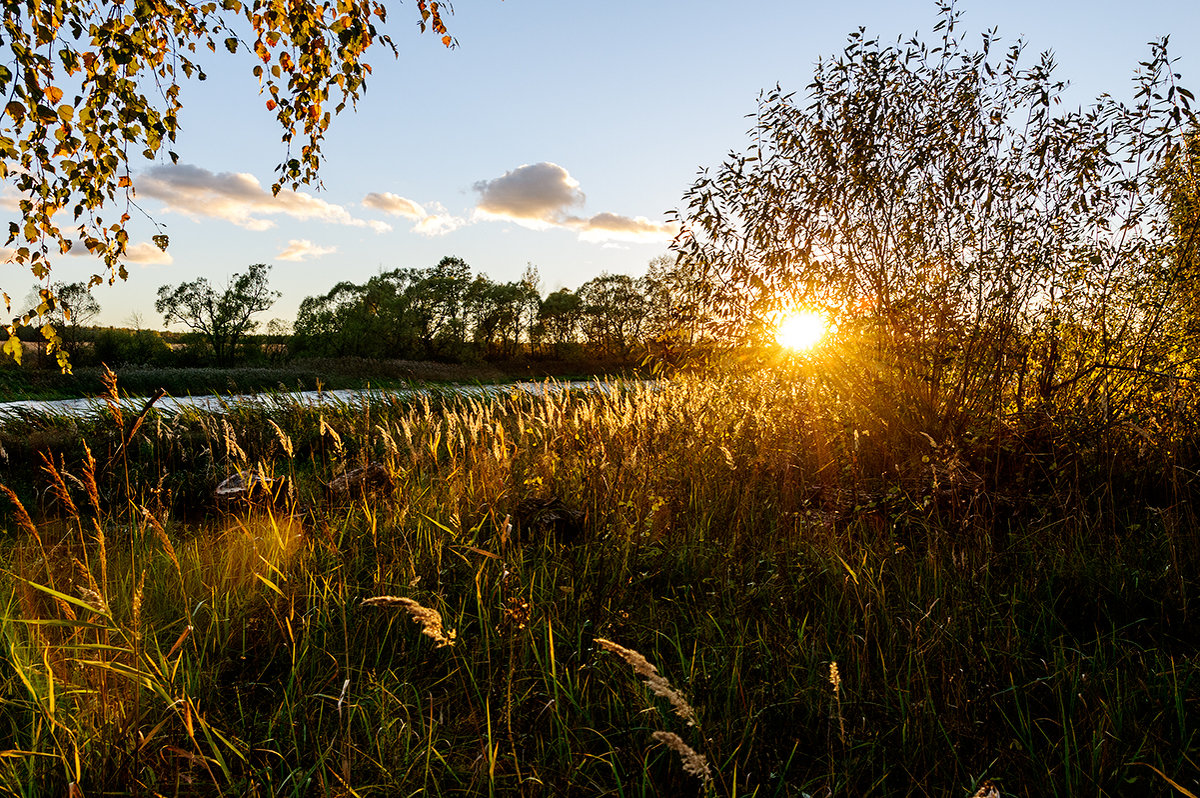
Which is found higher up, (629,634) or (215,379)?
(215,379)

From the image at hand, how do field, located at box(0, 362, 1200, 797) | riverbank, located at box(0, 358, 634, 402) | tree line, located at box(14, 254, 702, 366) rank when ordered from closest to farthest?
field, located at box(0, 362, 1200, 797) < riverbank, located at box(0, 358, 634, 402) < tree line, located at box(14, 254, 702, 366)

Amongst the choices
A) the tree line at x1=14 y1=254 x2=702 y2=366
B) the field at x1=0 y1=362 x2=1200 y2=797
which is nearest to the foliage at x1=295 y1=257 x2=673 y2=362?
the tree line at x1=14 y1=254 x2=702 y2=366

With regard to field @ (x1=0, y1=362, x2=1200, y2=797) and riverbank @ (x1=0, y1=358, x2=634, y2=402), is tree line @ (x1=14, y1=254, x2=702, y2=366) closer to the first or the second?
riverbank @ (x1=0, y1=358, x2=634, y2=402)

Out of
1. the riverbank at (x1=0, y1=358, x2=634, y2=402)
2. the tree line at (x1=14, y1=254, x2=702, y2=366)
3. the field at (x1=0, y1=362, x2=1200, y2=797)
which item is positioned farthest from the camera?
the tree line at (x1=14, y1=254, x2=702, y2=366)

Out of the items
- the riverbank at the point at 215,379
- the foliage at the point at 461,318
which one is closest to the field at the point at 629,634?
the riverbank at the point at 215,379

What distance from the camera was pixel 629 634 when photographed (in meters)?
2.52

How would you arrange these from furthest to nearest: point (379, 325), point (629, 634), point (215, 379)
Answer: point (379, 325) < point (215, 379) < point (629, 634)

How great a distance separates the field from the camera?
176cm

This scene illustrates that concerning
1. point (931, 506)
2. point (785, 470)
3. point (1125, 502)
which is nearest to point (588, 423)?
point (785, 470)

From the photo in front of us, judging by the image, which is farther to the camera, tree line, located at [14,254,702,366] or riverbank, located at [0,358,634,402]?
tree line, located at [14,254,702,366]

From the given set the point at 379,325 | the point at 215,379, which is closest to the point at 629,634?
the point at 215,379

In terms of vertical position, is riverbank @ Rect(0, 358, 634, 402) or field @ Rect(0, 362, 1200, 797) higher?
riverbank @ Rect(0, 358, 634, 402)

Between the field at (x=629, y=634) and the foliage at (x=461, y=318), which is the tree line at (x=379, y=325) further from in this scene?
the field at (x=629, y=634)

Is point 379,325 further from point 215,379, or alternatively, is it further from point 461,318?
point 215,379
